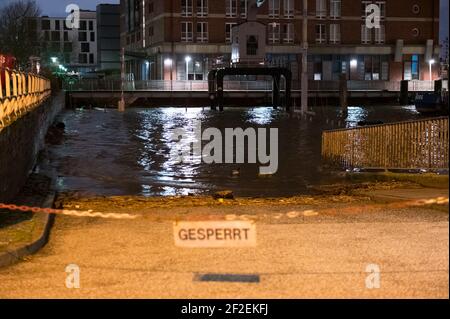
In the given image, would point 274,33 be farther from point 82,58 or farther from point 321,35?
point 82,58

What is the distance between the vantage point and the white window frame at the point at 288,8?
83.0m

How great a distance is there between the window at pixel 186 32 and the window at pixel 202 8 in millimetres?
1591

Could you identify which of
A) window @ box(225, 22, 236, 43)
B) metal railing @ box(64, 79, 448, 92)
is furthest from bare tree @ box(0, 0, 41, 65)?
window @ box(225, 22, 236, 43)

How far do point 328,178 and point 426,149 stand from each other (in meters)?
3.55

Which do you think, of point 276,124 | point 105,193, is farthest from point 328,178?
point 276,124

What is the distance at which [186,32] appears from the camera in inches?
3216

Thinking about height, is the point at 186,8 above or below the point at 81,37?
below

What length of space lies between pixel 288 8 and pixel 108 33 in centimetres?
4206

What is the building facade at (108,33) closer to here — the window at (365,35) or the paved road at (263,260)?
the window at (365,35)

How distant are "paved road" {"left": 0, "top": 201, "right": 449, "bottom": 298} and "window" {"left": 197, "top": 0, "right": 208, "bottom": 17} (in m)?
72.1

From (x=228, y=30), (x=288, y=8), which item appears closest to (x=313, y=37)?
(x=288, y=8)

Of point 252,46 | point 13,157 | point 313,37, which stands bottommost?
point 13,157

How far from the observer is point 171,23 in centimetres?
8088

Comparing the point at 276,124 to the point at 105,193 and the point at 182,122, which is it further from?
the point at 105,193
